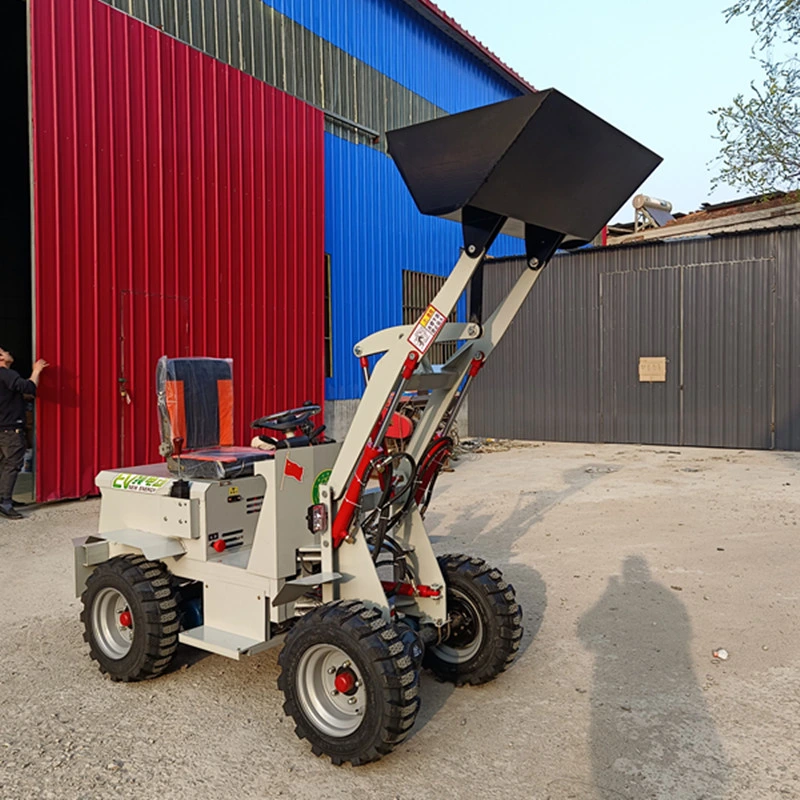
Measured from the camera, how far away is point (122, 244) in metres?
9.07

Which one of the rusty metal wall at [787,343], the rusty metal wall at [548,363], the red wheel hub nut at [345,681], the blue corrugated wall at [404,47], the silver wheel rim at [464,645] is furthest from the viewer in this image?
the rusty metal wall at [548,363]

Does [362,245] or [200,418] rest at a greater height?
[362,245]

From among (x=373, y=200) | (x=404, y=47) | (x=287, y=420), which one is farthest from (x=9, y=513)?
(x=404, y=47)

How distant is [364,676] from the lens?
10.0ft

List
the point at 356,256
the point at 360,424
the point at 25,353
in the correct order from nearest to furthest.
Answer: the point at 360,424 < the point at 356,256 < the point at 25,353

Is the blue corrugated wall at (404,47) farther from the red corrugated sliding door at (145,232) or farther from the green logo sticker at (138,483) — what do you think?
the green logo sticker at (138,483)

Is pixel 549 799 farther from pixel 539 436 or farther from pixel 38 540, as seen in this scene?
pixel 539 436

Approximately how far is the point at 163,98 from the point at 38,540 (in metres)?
5.77

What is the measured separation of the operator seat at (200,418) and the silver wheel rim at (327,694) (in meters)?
1.17

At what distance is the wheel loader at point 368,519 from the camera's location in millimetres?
3049

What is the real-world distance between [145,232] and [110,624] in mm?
6382

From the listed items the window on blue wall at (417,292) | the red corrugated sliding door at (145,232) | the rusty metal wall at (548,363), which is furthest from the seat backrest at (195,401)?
the rusty metal wall at (548,363)

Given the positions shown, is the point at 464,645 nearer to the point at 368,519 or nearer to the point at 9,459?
the point at 368,519

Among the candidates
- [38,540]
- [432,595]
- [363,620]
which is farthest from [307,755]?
[38,540]
